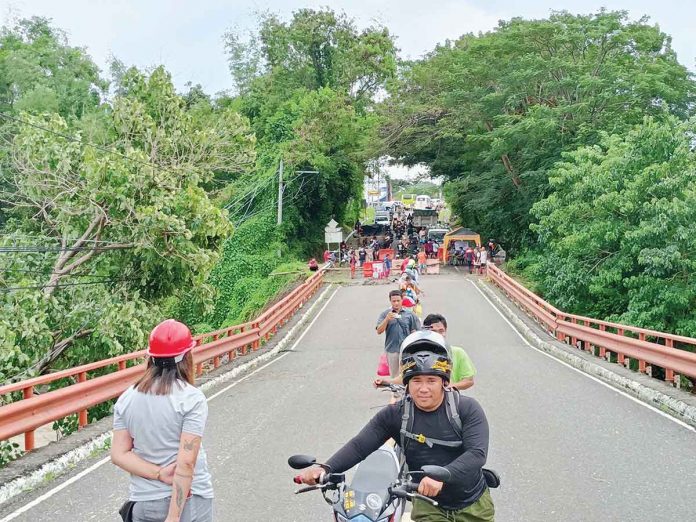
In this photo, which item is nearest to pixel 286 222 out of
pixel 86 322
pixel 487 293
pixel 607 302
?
pixel 487 293

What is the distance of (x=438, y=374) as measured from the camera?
3.66 metres

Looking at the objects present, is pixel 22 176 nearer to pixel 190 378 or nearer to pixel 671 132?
pixel 190 378

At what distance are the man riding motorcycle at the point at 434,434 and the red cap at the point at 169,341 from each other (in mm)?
879

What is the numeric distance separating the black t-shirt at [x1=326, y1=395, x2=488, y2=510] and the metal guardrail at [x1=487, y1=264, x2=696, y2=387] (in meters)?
8.81

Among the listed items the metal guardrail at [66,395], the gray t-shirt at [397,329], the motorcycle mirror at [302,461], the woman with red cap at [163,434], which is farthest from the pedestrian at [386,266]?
the woman with red cap at [163,434]

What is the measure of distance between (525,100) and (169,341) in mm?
36888

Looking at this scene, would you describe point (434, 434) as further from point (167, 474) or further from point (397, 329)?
point (397, 329)

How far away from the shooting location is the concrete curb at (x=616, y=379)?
34.8ft

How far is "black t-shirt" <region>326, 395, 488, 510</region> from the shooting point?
361 cm

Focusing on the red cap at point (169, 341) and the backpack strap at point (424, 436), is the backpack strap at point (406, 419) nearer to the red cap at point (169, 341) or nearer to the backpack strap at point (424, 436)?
the backpack strap at point (424, 436)

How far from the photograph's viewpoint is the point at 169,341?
355 cm

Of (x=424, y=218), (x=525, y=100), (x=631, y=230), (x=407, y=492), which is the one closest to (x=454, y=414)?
(x=407, y=492)

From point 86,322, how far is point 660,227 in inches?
610

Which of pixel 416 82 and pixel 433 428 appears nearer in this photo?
pixel 433 428
